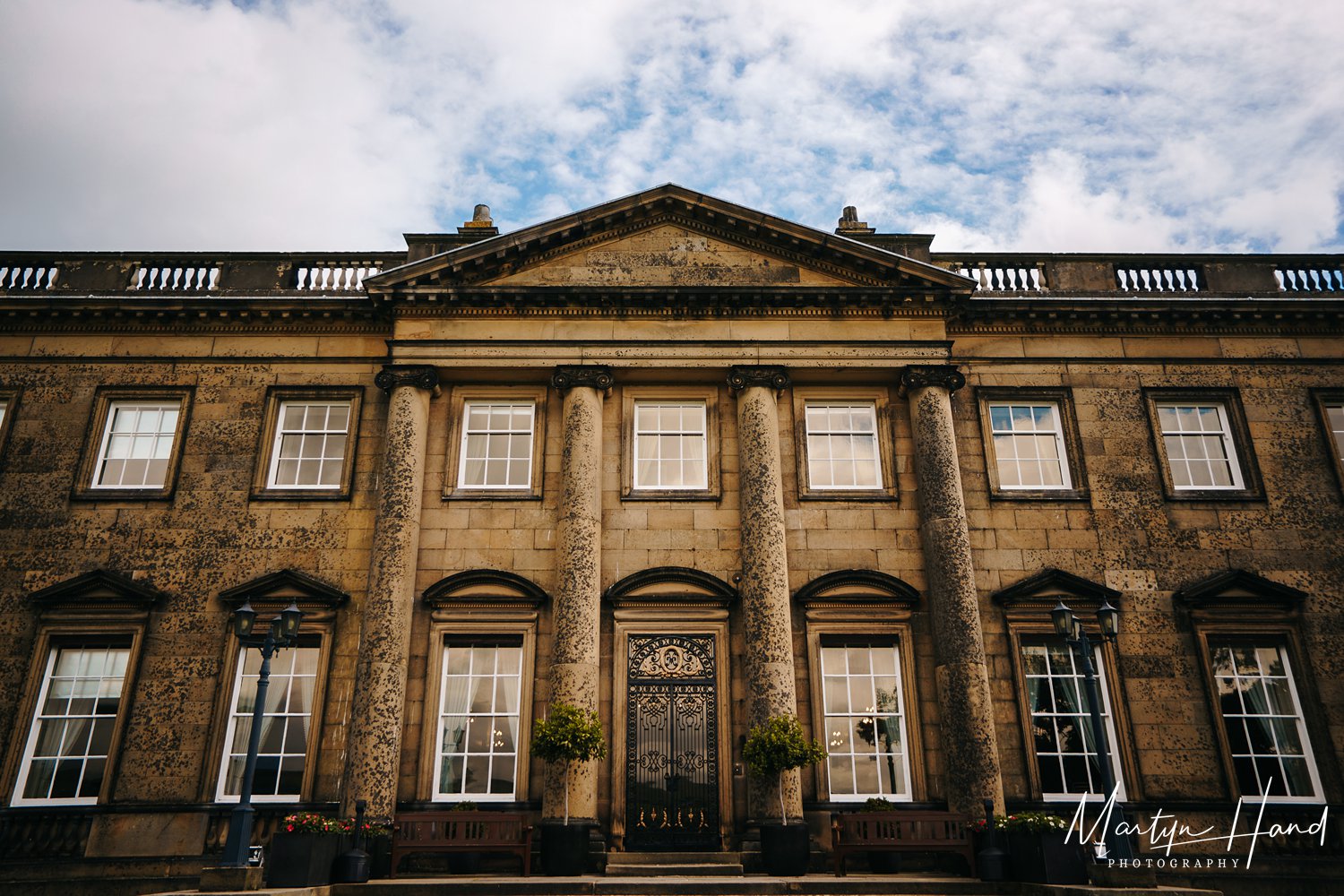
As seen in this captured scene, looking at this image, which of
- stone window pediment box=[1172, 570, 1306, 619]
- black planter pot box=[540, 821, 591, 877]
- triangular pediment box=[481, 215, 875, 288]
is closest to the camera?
black planter pot box=[540, 821, 591, 877]

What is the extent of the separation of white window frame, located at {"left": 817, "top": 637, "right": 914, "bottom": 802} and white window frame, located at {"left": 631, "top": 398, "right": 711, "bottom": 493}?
11.3 ft

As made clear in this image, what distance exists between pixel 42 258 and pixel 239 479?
6.56 m

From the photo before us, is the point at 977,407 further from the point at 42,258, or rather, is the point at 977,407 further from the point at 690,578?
the point at 42,258

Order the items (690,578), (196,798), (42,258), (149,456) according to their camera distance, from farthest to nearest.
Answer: (42,258) → (149,456) → (690,578) → (196,798)

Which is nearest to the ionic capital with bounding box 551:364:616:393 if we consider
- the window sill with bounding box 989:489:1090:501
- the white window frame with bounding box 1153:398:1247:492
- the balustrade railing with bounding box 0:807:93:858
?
Answer: the window sill with bounding box 989:489:1090:501

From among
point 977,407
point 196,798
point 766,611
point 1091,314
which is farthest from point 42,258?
point 1091,314

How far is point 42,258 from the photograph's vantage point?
1736cm

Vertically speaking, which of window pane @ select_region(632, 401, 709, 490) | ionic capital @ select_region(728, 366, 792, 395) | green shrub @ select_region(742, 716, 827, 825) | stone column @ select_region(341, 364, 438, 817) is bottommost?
green shrub @ select_region(742, 716, 827, 825)

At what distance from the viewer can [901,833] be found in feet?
41.0

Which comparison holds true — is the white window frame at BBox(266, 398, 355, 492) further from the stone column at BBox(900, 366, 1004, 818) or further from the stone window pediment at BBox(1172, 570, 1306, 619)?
the stone window pediment at BBox(1172, 570, 1306, 619)

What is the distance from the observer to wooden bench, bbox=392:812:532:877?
12.4 m

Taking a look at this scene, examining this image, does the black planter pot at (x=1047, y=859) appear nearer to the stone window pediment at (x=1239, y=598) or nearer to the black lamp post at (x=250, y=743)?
the stone window pediment at (x=1239, y=598)


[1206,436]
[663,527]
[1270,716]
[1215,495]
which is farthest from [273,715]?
[1206,436]

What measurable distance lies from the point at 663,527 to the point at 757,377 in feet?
10.2
